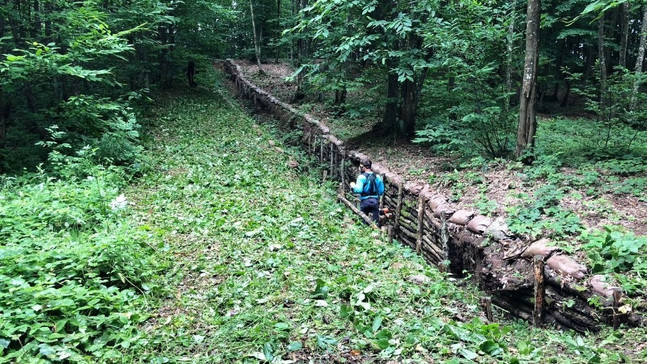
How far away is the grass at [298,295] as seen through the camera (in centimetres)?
371

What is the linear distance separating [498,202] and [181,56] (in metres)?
18.4

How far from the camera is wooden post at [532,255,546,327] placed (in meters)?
5.02

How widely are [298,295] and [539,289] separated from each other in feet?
10.2

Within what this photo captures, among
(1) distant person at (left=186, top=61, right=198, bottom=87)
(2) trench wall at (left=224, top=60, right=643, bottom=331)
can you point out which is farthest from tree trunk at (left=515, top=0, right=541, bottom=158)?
(1) distant person at (left=186, top=61, right=198, bottom=87)

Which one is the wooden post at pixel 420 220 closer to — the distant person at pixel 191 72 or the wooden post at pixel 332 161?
the wooden post at pixel 332 161

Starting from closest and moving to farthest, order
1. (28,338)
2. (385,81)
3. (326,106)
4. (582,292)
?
(28,338) < (582,292) < (385,81) < (326,106)

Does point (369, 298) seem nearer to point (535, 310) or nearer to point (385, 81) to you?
point (535, 310)

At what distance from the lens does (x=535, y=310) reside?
5109mm

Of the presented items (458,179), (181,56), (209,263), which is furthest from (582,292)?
(181,56)

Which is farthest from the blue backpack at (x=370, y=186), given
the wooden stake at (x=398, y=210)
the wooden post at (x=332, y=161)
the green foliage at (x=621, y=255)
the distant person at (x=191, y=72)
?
the distant person at (x=191, y=72)

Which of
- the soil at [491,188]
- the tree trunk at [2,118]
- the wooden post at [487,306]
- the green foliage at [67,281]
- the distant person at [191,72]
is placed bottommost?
the wooden post at [487,306]

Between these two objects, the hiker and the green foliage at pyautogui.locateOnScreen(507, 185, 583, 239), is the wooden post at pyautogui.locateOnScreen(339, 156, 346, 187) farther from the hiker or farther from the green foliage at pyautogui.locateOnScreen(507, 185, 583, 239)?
the green foliage at pyautogui.locateOnScreen(507, 185, 583, 239)

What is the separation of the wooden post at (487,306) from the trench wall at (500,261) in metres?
0.29

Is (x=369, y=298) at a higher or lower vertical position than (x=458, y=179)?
lower
